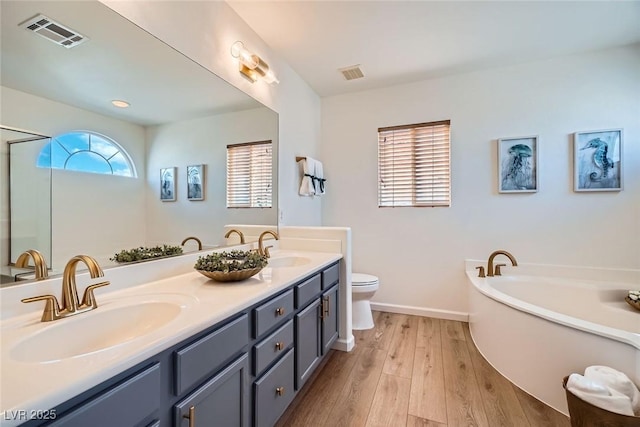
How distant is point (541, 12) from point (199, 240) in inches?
111

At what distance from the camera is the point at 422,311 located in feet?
9.82

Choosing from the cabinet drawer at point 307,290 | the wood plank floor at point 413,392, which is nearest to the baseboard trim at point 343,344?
the wood plank floor at point 413,392

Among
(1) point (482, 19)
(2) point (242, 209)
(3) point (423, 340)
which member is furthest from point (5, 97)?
(3) point (423, 340)

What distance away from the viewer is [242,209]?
6.84 feet

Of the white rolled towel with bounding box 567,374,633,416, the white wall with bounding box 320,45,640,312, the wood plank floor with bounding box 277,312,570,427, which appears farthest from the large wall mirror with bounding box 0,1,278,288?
Answer: the white rolled towel with bounding box 567,374,633,416

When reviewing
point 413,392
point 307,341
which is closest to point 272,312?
point 307,341

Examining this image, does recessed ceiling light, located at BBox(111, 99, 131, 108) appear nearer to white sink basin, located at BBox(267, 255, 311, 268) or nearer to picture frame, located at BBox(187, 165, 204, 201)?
picture frame, located at BBox(187, 165, 204, 201)

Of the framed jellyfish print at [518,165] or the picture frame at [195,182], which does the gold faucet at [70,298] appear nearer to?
the picture frame at [195,182]

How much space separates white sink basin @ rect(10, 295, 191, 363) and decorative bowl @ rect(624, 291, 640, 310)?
302 cm

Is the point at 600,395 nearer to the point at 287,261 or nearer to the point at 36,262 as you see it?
the point at 287,261

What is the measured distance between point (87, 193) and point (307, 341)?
1.34m

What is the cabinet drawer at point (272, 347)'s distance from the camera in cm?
119

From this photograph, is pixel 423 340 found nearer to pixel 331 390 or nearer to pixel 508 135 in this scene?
pixel 331 390

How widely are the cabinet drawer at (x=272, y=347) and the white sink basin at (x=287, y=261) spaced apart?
0.60m
